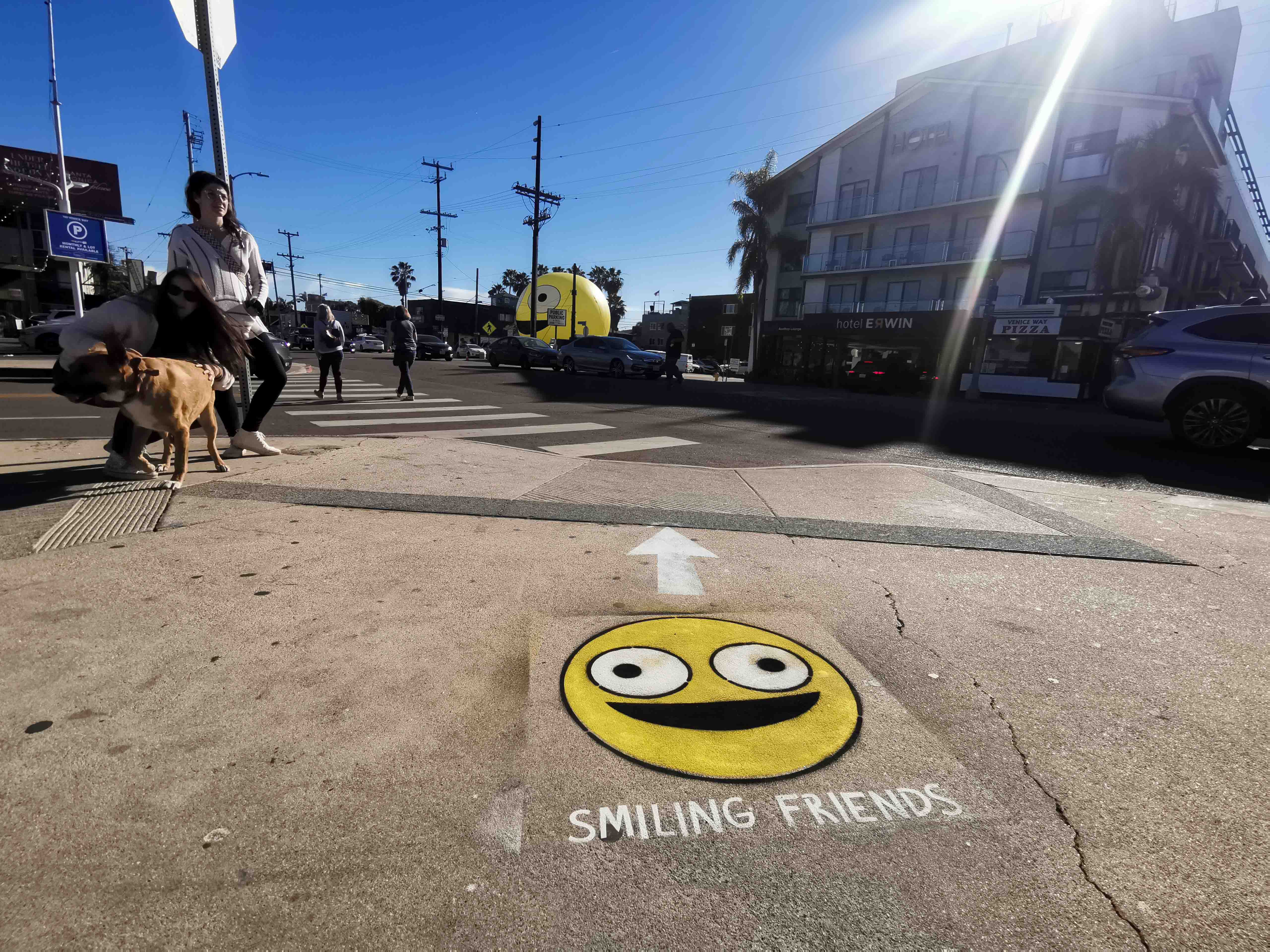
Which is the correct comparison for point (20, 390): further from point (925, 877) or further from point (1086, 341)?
point (1086, 341)

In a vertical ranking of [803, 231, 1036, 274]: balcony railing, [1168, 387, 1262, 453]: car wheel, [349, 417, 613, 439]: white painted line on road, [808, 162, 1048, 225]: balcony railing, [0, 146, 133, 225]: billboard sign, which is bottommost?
[349, 417, 613, 439]: white painted line on road

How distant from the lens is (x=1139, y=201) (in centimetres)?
2272

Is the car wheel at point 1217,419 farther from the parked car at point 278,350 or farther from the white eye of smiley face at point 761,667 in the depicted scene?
the parked car at point 278,350

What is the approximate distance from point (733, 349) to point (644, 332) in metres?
24.5

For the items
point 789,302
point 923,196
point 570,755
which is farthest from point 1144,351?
point 789,302

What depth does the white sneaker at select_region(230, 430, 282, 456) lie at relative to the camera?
4824mm

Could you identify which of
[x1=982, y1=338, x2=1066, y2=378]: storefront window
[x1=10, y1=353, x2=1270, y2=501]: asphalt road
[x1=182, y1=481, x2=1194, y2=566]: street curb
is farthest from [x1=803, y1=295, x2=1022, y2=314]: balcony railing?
[x1=182, y1=481, x2=1194, y2=566]: street curb

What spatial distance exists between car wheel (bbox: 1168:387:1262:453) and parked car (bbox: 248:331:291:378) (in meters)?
10.1

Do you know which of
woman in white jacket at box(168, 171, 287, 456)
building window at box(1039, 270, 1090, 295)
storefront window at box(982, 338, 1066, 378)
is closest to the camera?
woman in white jacket at box(168, 171, 287, 456)

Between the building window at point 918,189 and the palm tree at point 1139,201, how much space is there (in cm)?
647

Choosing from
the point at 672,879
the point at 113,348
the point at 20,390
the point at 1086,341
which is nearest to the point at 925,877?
the point at 672,879

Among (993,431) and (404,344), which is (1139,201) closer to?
(993,431)

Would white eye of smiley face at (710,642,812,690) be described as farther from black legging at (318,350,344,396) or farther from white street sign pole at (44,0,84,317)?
white street sign pole at (44,0,84,317)

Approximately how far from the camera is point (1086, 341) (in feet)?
76.2
